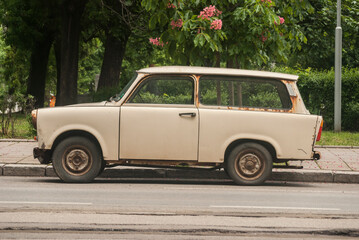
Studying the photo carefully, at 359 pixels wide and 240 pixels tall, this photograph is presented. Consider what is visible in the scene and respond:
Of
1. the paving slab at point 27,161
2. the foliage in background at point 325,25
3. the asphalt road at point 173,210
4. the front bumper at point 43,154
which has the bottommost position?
the asphalt road at point 173,210

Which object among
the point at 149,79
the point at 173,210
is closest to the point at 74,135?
the point at 149,79

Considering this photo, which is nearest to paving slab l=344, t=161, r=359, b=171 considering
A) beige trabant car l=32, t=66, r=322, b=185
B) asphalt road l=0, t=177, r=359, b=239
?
asphalt road l=0, t=177, r=359, b=239

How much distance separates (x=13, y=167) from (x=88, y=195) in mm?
2671

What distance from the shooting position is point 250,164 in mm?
9828

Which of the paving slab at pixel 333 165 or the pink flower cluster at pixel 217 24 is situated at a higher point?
the pink flower cluster at pixel 217 24

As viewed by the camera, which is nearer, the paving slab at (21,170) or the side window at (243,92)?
the side window at (243,92)

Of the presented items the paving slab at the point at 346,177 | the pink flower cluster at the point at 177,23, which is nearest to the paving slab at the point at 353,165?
the paving slab at the point at 346,177

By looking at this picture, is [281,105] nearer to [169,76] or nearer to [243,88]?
[243,88]

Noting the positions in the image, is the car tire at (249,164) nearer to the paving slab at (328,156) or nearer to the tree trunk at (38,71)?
the paving slab at (328,156)

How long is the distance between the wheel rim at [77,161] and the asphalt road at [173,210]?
0.29 metres

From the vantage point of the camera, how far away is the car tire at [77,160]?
31.7ft

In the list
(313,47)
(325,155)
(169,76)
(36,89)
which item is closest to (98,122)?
(169,76)

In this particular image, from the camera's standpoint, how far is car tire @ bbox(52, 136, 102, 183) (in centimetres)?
966

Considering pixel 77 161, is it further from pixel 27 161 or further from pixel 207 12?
pixel 207 12
